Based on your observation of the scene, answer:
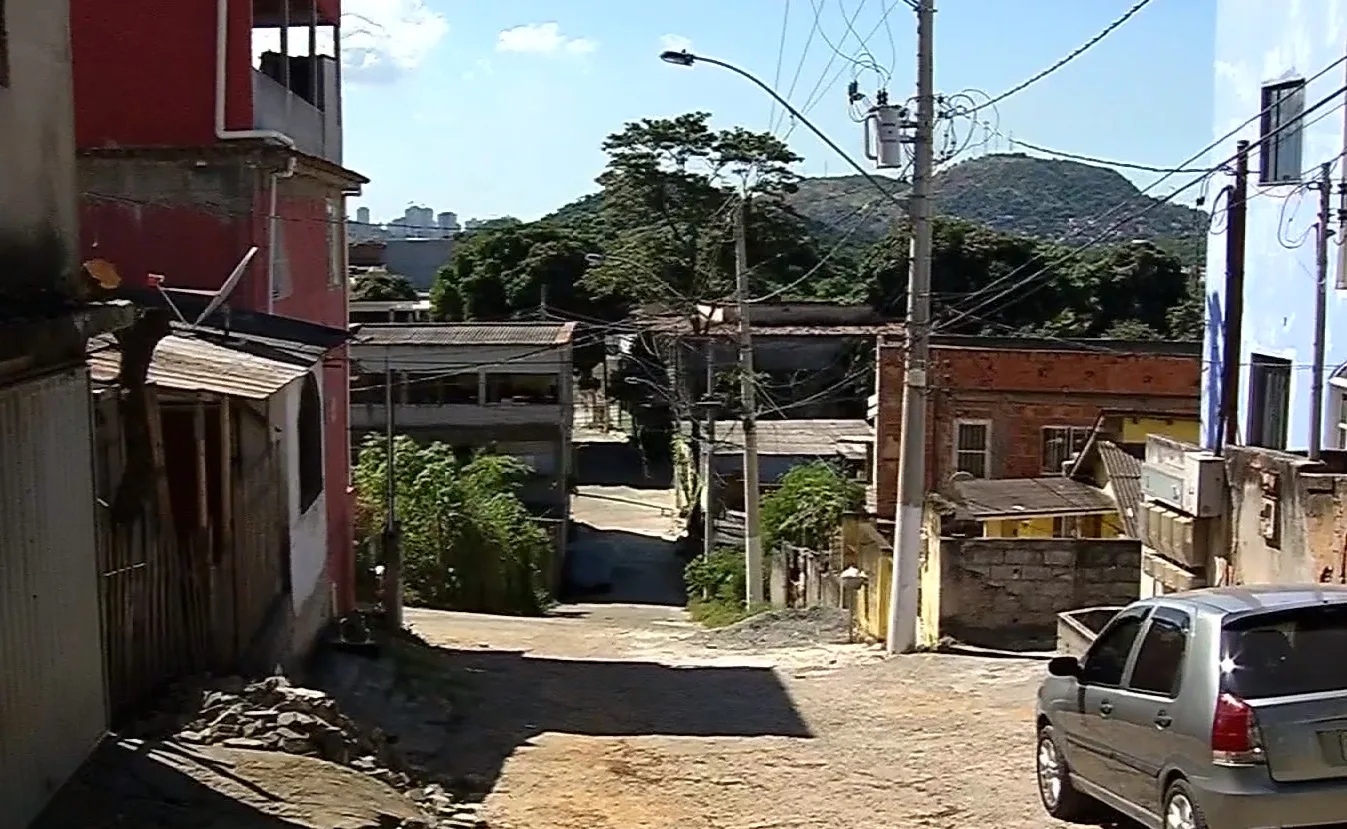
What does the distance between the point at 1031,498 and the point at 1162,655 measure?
64.4 ft

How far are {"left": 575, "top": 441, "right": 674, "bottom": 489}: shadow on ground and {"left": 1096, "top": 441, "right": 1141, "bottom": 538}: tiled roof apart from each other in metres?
30.7

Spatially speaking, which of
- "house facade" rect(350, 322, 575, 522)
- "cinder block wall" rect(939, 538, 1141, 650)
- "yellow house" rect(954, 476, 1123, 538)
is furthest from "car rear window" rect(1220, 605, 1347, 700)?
→ "house facade" rect(350, 322, 575, 522)

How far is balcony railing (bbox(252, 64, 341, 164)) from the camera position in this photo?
16484mm

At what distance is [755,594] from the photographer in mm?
28938

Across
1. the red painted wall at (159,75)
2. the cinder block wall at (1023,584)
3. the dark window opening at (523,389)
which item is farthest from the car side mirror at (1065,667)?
the dark window opening at (523,389)

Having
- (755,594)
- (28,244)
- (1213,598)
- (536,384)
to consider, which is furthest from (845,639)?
(536,384)

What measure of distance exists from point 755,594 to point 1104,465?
6.88 meters

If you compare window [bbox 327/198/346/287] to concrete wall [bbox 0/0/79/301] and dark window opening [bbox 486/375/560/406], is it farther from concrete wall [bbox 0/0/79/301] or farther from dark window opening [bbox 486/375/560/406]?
dark window opening [bbox 486/375/560/406]

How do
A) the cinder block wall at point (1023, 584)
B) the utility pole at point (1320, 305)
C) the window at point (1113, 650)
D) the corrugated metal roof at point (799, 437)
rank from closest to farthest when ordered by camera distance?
the window at point (1113, 650)
the utility pole at point (1320, 305)
the cinder block wall at point (1023, 584)
the corrugated metal roof at point (799, 437)

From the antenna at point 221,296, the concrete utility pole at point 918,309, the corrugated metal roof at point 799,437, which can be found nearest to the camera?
the antenna at point 221,296

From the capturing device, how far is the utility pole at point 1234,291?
17625 mm

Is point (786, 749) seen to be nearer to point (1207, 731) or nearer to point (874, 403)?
point (1207, 731)

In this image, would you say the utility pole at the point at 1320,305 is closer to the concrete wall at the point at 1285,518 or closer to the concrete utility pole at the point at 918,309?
the concrete wall at the point at 1285,518

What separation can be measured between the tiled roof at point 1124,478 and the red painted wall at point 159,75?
15.2m
